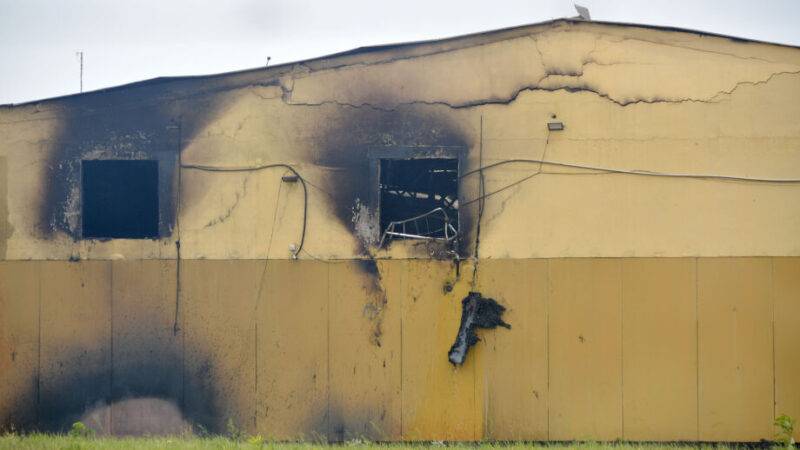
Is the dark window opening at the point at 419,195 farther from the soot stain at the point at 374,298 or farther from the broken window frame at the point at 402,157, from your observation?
the soot stain at the point at 374,298

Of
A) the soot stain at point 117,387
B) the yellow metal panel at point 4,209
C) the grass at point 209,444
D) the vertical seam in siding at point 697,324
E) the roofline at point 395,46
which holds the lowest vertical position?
the grass at point 209,444

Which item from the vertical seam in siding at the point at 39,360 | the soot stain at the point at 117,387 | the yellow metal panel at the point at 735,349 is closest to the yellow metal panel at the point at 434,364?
the soot stain at the point at 117,387

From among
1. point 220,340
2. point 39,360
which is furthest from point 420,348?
point 39,360

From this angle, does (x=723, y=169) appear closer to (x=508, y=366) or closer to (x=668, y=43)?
(x=668, y=43)

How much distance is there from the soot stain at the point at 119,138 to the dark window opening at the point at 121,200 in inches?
7.4

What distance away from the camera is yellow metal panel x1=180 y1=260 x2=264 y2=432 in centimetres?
600

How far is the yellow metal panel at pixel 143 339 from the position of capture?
236 inches

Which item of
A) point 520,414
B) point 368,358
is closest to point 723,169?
point 520,414

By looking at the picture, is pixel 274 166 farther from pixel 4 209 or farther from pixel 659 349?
pixel 659 349

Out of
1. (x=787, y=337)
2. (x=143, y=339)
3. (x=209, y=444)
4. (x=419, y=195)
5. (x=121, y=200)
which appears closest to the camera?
(x=209, y=444)

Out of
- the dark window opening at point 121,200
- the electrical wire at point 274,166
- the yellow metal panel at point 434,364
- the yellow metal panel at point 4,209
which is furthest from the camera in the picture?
the dark window opening at point 121,200

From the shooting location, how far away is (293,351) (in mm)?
5996

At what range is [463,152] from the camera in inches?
234

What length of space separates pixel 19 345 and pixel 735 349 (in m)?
7.33
